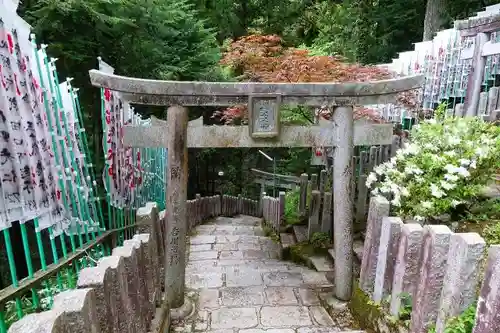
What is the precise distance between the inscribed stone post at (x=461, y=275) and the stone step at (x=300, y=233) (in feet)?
14.7

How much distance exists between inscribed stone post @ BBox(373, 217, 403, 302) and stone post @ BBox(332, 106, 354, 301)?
0.92 m

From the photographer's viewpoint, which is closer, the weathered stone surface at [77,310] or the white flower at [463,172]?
the weathered stone surface at [77,310]

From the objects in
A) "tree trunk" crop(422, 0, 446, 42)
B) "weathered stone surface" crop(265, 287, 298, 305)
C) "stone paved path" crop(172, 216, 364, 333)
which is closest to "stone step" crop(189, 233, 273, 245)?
"stone paved path" crop(172, 216, 364, 333)

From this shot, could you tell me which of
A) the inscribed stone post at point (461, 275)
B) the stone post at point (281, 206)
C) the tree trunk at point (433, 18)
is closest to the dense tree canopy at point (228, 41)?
the tree trunk at point (433, 18)

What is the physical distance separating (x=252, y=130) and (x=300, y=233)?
3811 millimetres

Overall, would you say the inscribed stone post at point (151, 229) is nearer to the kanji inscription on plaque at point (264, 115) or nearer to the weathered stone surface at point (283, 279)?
the kanji inscription on plaque at point (264, 115)

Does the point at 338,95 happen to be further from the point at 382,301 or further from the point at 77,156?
the point at 77,156

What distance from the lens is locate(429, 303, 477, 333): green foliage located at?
2604 mm

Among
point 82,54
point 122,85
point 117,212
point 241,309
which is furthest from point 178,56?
point 241,309

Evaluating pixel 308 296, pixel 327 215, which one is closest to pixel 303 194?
pixel 327 215

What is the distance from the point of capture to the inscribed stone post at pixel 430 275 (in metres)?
2.85

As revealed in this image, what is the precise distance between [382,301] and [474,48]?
6.52 metres

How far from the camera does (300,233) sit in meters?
7.75

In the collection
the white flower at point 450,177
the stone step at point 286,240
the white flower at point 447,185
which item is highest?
the white flower at point 450,177
